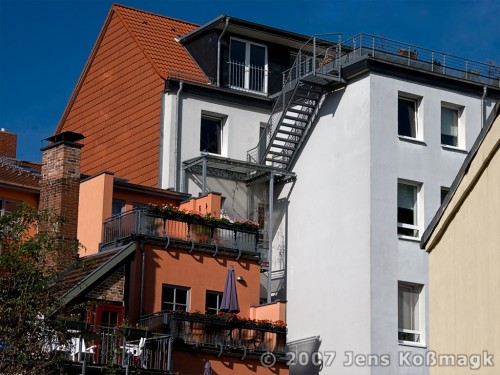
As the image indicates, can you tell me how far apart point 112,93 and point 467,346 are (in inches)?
1253

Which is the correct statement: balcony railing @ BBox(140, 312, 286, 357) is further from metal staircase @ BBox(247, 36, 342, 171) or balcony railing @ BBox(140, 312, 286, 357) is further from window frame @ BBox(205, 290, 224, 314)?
metal staircase @ BBox(247, 36, 342, 171)

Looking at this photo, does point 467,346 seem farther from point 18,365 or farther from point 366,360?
point 366,360

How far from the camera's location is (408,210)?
133ft

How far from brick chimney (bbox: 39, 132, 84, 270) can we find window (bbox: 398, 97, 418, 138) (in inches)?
419

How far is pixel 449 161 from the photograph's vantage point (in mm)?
41625

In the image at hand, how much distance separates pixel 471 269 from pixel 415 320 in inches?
830

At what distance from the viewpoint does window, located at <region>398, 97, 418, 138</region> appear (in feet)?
136

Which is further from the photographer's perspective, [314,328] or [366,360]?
[314,328]

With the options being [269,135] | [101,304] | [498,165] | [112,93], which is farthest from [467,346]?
[112,93]

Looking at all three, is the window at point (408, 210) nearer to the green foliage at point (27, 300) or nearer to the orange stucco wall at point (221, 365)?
the orange stucco wall at point (221, 365)

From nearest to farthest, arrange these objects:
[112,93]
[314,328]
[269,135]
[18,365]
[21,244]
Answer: [18,365] < [21,244] < [314,328] < [269,135] < [112,93]

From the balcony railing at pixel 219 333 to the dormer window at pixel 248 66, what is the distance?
1185 centimetres

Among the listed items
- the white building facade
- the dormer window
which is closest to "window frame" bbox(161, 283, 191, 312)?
the white building facade

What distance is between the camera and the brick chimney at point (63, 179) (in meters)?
36.7
